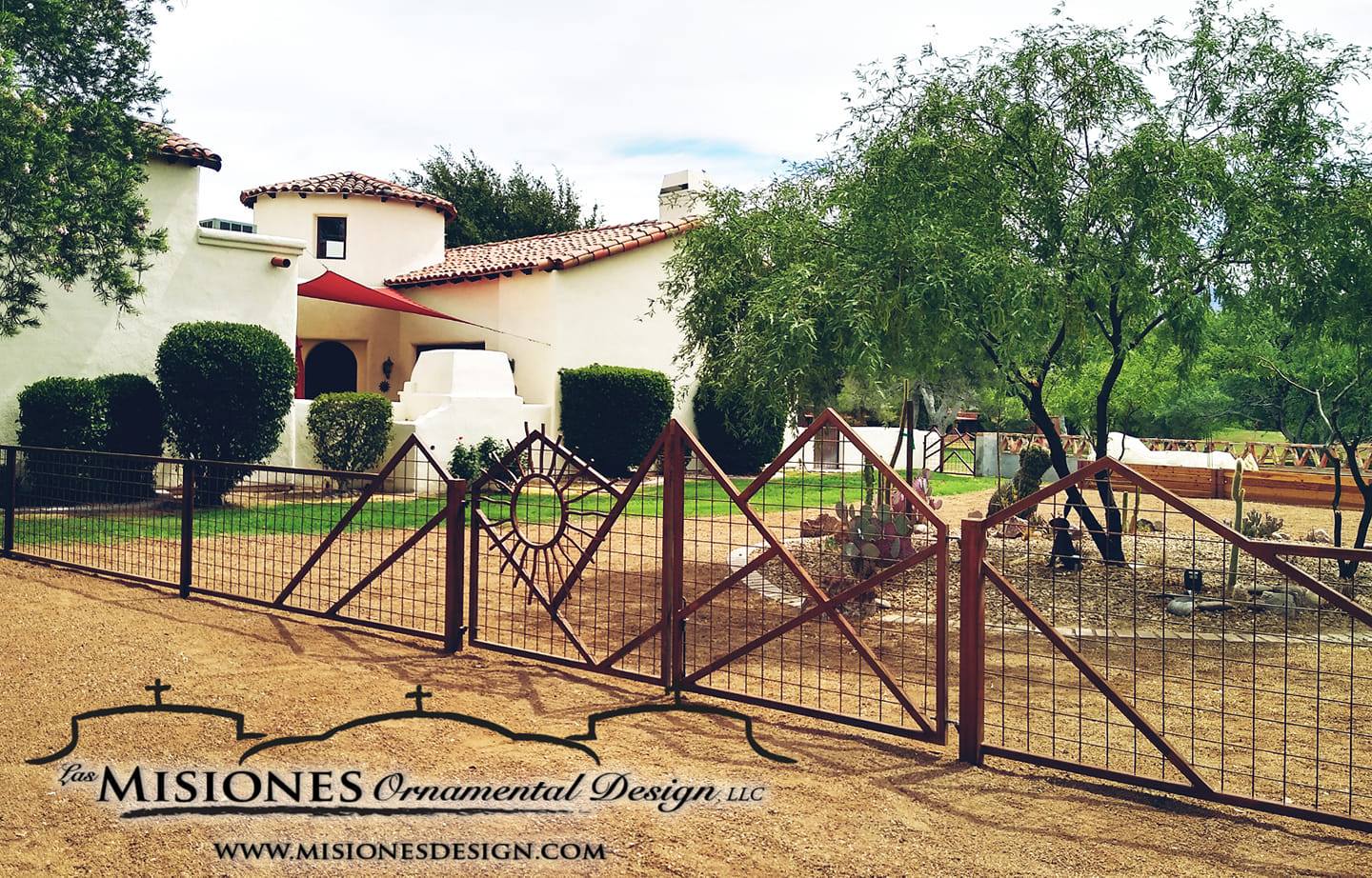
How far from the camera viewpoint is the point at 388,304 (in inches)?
893

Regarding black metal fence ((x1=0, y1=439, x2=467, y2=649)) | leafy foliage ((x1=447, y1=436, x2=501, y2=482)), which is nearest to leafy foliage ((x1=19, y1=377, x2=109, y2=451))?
black metal fence ((x1=0, y1=439, x2=467, y2=649))

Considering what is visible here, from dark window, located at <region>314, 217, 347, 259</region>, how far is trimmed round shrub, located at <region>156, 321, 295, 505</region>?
846cm

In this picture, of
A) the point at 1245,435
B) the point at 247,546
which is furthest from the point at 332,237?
the point at 1245,435

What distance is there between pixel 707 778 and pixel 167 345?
1458 cm

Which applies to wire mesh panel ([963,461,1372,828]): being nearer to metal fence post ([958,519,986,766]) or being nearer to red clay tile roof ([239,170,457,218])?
metal fence post ([958,519,986,766])

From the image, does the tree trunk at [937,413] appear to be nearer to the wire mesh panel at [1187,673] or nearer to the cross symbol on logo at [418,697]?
the wire mesh panel at [1187,673]

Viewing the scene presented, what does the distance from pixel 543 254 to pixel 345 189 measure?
5.02 m

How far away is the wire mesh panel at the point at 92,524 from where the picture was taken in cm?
1063

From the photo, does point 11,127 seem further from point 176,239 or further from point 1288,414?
point 1288,414

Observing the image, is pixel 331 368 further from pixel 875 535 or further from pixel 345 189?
pixel 875 535

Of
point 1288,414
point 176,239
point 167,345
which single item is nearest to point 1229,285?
point 167,345

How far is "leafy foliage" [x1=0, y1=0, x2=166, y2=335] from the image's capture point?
12.3 metres

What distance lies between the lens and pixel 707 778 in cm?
489

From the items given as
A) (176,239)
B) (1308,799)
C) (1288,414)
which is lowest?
(1308,799)
